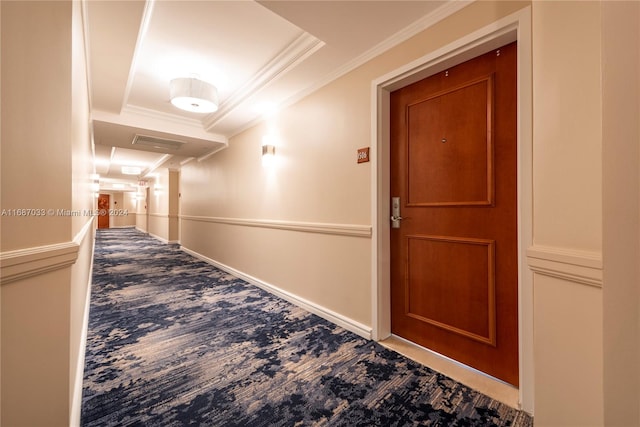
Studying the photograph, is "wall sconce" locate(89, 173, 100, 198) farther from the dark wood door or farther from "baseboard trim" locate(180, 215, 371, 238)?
the dark wood door

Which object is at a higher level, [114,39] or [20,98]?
[114,39]

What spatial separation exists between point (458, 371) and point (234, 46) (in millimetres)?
3183

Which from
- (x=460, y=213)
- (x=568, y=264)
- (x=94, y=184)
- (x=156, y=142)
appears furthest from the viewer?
(x=94, y=184)

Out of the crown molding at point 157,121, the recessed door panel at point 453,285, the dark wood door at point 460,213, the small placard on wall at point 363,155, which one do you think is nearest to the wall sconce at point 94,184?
the crown molding at point 157,121

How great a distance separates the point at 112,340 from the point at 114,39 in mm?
2481

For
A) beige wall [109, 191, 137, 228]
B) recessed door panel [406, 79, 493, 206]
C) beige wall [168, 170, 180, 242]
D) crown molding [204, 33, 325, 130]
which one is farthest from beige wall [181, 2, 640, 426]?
beige wall [109, 191, 137, 228]

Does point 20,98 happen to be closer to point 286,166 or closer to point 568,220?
point 568,220

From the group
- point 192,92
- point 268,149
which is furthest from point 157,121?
point 268,149

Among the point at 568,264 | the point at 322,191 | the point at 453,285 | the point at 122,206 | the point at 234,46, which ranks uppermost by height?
the point at 234,46

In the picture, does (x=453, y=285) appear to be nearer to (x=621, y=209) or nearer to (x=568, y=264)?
(x=568, y=264)

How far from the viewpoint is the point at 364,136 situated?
7.43ft

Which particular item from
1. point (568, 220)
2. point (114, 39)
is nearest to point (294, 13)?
point (114, 39)

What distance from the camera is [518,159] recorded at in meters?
1.45

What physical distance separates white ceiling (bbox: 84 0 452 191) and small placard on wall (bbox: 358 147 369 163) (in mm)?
797
